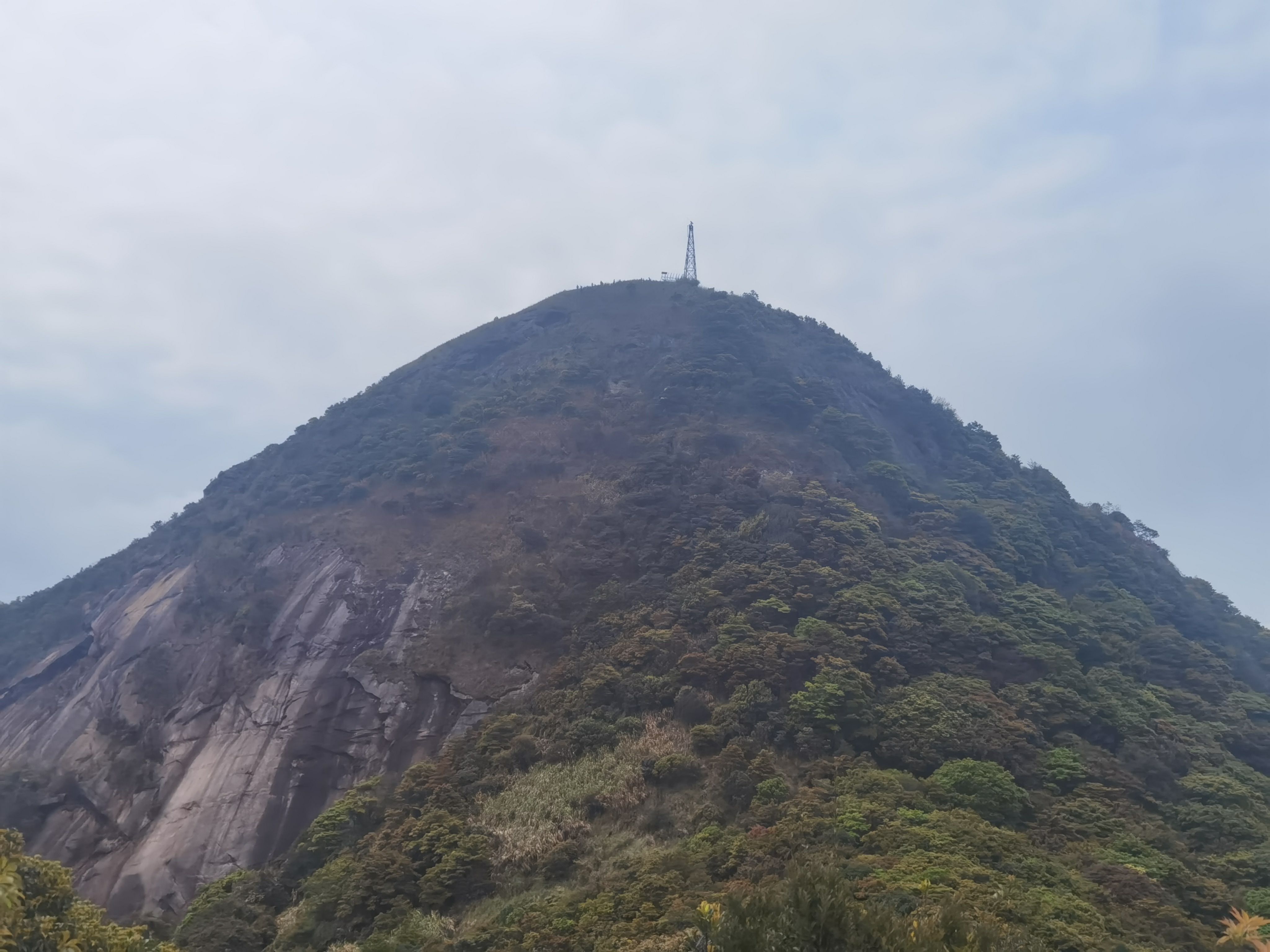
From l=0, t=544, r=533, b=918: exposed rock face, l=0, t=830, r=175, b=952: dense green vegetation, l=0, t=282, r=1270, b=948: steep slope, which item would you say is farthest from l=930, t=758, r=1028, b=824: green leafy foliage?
l=0, t=830, r=175, b=952: dense green vegetation

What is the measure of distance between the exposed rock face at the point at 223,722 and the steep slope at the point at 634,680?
6.4 inches

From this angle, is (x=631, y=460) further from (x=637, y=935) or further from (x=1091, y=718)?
(x=637, y=935)

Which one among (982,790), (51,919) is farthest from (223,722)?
(982,790)

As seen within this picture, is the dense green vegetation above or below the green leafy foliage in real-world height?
above

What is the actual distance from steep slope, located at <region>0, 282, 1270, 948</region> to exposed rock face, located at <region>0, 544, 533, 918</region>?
162 millimetres

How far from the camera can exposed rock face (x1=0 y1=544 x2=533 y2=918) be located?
31.7 metres

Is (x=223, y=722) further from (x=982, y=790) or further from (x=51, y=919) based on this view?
(x=982, y=790)

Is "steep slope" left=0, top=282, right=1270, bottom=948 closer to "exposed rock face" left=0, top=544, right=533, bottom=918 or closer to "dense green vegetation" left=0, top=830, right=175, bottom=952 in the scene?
"exposed rock face" left=0, top=544, right=533, bottom=918

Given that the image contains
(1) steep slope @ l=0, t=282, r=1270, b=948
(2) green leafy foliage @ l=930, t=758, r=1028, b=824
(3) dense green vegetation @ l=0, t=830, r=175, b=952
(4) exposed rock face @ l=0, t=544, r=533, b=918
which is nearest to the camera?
(3) dense green vegetation @ l=0, t=830, r=175, b=952

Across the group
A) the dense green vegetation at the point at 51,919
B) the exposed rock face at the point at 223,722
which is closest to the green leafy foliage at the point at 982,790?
the exposed rock face at the point at 223,722

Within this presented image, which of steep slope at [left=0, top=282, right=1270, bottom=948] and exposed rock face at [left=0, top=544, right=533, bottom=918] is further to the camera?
exposed rock face at [left=0, top=544, right=533, bottom=918]

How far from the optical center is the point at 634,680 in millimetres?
31750

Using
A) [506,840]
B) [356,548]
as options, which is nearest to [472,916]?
[506,840]

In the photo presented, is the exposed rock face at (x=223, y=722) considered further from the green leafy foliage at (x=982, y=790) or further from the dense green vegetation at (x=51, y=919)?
the dense green vegetation at (x=51, y=919)
